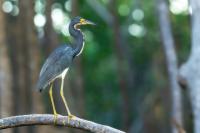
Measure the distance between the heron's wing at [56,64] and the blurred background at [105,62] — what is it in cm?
834

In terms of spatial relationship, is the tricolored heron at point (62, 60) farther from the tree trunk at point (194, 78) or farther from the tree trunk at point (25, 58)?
the tree trunk at point (25, 58)

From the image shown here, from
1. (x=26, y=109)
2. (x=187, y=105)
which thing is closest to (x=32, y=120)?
(x=26, y=109)

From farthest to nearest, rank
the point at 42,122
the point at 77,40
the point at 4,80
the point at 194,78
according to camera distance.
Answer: the point at 4,80 < the point at 194,78 < the point at 77,40 < the point at 42,122

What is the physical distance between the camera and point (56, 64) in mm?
10148

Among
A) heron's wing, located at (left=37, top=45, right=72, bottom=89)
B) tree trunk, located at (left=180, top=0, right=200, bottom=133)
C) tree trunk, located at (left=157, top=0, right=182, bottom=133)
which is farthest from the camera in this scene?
tree trunk, located at (left=157, top=0, right=182, bottom=133)

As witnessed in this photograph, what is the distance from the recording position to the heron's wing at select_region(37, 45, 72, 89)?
9938 mm

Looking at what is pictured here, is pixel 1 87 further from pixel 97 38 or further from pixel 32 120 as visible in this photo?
pixel 97 38

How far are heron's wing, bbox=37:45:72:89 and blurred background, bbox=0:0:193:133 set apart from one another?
328 inches

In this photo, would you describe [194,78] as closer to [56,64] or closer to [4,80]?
[56,64]

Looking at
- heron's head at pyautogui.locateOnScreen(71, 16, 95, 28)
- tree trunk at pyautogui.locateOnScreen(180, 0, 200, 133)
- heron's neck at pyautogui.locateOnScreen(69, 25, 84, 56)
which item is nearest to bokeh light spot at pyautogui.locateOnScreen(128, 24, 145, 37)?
tree trunk at pyautogui.locateOnScreen(180, 0, 200, 133)

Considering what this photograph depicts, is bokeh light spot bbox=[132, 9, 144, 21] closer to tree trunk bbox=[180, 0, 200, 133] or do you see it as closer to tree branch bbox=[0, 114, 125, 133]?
tree trunk bbox=[180, 0, 200, 133]

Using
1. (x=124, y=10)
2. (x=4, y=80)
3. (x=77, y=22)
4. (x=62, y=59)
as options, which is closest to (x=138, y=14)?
(x=124, y=10)

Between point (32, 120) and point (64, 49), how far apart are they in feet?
4.54

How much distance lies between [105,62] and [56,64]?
30144 millimetres
